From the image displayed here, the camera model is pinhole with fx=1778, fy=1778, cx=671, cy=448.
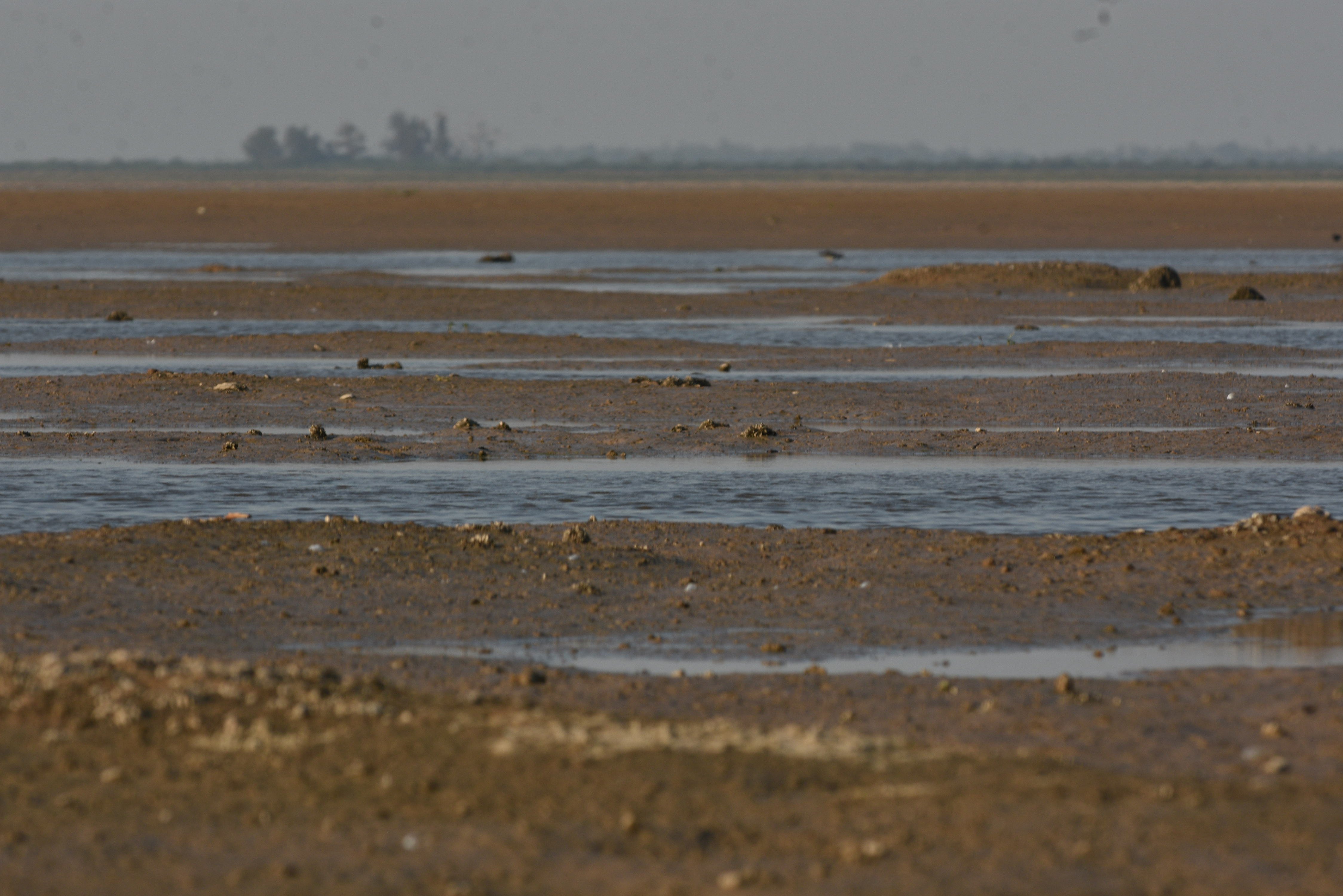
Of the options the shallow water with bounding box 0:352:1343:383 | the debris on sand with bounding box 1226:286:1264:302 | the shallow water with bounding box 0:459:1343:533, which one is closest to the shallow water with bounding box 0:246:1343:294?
the debris on sand with bounding box 1226:286:1264:302

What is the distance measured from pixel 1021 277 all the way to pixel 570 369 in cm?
1770

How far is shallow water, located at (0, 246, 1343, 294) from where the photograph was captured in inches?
1650

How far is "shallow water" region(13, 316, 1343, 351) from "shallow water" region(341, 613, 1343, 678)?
679 inches

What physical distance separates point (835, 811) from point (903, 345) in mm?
21026

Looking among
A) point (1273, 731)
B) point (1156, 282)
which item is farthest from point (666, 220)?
point (1273, 731)

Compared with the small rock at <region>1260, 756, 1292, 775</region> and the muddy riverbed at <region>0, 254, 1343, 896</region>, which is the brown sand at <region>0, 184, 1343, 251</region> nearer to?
the muddy riverbed at <region>0, 254, 1343, 896</region>

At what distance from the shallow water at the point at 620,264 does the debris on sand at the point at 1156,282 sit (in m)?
5.38

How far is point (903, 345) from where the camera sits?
27156mm

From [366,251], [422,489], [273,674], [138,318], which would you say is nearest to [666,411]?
[422,489]

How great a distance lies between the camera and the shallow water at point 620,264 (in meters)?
41.9

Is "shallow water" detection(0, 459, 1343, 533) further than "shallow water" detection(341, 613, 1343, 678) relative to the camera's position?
Yes

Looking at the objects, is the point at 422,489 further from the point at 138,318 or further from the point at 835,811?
the point at 138,318

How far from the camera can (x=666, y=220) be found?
70.2 metres

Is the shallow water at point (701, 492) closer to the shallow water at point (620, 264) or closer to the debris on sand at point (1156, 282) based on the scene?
the debris on sand at point (1156, 282)
